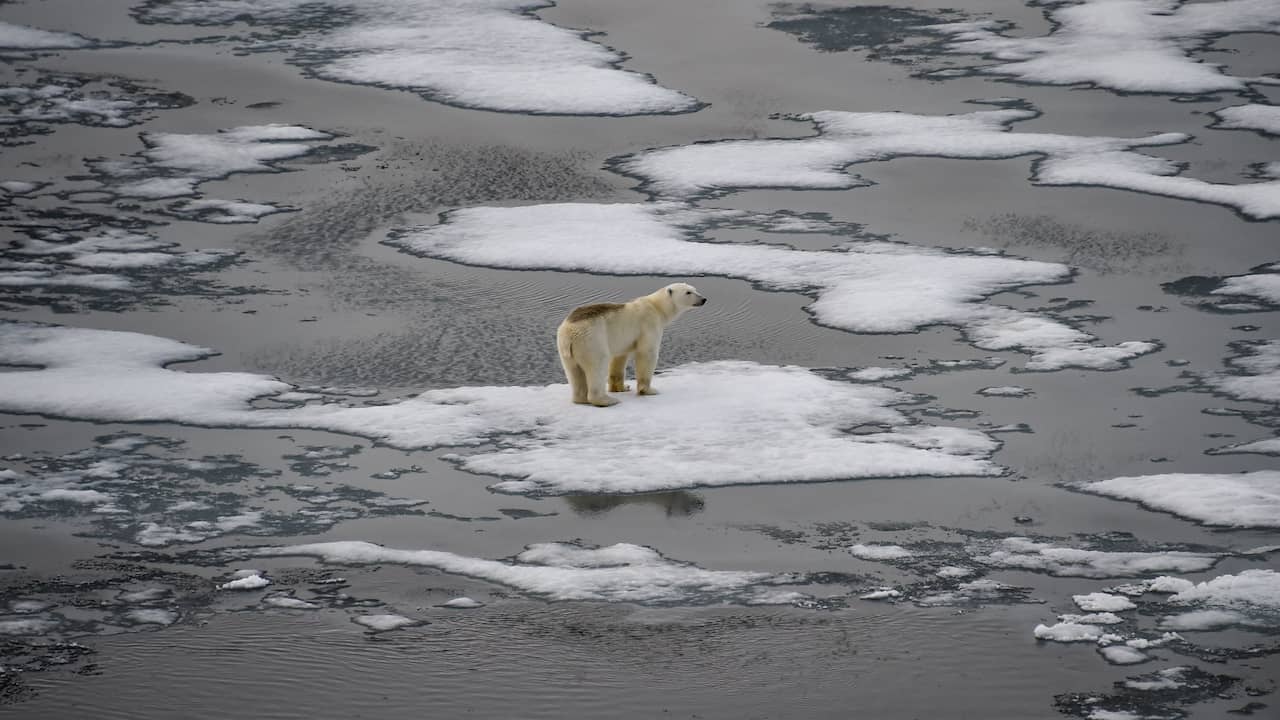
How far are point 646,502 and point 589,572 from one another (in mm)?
955

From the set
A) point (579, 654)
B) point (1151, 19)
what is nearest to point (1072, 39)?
point (1151, 19)

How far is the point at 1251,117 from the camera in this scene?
1590 centimetres

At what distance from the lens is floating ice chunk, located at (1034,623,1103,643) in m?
6.54

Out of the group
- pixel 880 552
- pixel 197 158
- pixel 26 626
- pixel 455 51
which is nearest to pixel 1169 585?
pixel 880 552

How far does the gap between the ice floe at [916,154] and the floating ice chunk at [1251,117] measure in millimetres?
757

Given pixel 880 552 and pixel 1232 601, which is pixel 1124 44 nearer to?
pixel 880 552

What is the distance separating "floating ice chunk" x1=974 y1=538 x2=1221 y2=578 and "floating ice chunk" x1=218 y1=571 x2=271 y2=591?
11.5ft

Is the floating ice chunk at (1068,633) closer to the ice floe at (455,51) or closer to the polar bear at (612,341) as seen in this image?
the polar bear at (612,341)

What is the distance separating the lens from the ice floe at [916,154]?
46.8ft

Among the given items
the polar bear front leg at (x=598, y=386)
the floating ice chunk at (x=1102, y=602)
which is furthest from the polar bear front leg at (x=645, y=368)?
the floating ice chunk at (x=1102, y=602)

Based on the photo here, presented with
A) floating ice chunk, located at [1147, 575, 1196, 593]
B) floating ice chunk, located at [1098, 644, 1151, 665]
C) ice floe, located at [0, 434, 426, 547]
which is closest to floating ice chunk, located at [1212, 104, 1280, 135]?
floating ice chunk, located at [1147, 575, 1196, 593]

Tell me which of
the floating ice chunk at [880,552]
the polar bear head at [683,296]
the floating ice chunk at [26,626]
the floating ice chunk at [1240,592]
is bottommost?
the floating ice chunk at [880,552]

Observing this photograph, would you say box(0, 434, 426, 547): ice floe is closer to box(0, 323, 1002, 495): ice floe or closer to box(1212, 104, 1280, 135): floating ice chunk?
box(0, 323, 1002, 495): ice floe

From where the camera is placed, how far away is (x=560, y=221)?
1373 cm
